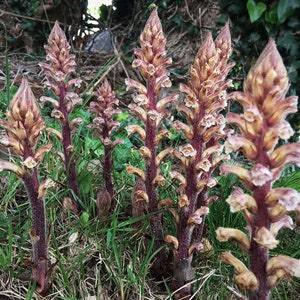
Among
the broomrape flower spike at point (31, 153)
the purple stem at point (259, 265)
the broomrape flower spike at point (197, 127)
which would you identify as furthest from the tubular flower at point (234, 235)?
the broomrape flower spike at point (31, 153)

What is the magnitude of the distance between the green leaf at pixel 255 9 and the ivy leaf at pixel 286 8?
0.17 metres

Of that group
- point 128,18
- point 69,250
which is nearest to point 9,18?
point 128,18

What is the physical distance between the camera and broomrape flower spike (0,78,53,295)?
4.97 ft

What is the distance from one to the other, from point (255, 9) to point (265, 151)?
3665 millimetres

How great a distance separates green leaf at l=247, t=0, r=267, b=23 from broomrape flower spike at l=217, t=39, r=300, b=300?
3496 mm

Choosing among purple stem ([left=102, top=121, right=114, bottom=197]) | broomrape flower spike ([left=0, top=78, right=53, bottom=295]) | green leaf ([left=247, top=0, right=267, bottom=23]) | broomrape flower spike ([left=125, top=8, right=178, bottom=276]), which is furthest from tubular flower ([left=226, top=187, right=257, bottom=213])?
green leaf ([left=247, top=0, right=267, bottom=23])

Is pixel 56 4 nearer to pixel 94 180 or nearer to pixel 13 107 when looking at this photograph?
pixel 94 180

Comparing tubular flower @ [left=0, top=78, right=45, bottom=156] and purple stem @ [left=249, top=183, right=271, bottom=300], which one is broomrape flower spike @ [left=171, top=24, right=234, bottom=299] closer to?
purple stem @ [left=249, top=183, right=271, bottom=300]

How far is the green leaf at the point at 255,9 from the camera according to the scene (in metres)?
4.45

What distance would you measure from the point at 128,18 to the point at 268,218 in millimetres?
5474

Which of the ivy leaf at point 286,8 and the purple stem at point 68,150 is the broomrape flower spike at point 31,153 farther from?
the ivy leaf at point 286,8

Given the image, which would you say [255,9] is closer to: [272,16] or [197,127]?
[272,16]

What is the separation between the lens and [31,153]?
5.29 feet

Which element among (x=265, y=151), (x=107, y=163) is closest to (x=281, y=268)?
(x=265, y=151)
